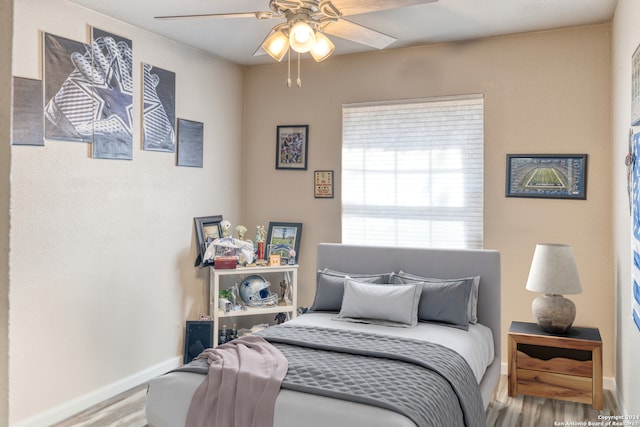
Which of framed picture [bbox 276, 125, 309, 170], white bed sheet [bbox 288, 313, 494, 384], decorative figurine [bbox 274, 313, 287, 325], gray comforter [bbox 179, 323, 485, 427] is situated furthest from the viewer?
framed picture [bbox 276, 125, 309, 170]

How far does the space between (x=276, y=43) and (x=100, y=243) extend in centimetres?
193

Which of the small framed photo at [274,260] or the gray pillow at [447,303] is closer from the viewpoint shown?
the gray pillow at [447,303]

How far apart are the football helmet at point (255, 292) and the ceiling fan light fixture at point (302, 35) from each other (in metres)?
2.53

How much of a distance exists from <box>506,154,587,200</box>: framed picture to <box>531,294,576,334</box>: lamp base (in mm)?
847

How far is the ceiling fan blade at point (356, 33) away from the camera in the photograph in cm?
271

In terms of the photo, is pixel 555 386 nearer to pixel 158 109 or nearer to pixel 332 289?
pixel 332 289

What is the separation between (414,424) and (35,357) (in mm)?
2400

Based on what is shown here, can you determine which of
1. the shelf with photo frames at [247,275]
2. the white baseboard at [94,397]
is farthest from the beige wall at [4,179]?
the shelf with photo frames at [247,275]

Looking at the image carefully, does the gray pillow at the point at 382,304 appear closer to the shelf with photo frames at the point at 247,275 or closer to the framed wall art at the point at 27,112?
the shelf with photo frames at the point at 247,275

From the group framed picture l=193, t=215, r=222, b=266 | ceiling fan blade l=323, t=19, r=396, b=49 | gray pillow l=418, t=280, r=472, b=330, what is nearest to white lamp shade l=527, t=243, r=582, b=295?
gray pillow l=418, t=280, r=472, b=330

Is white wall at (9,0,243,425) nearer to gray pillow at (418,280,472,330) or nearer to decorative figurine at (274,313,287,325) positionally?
decorative figurine at (274,313,287,325)

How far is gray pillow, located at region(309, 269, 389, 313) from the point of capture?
12.1ft

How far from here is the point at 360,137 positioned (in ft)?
15.0

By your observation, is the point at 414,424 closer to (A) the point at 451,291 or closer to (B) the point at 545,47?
(A) the point at 451,291
